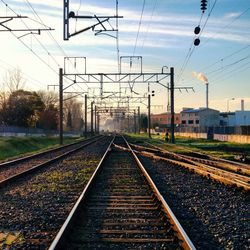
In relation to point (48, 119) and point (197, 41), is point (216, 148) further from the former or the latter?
point (48, 119)

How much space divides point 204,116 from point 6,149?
99.1 m

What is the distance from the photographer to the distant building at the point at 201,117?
5226 inches

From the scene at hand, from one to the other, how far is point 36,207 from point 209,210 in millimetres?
4141

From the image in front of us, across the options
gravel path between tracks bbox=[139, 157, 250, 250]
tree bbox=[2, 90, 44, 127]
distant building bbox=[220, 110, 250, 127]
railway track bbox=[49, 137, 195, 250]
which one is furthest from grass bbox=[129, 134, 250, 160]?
distant building bbox=[220, 110, 250, 127]

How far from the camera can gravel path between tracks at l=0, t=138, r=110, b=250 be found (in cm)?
809

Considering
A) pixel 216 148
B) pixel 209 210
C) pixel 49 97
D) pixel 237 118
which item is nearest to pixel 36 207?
pixel 209 210

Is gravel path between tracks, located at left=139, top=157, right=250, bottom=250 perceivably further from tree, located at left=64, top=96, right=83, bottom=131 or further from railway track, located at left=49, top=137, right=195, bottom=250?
tree, located at left=64, top=96, right=83, bottom=131

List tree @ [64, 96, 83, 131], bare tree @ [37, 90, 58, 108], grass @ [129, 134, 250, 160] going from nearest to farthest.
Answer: grass @ [129, 134, 250, 160] → bare tree @ [37, 90, 58, 108] → tree @ [64, 96, 83, 131]

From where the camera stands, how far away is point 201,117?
139125mm

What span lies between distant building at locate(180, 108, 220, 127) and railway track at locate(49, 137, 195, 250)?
109207 millimetres

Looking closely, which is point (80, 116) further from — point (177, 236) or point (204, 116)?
point (177, 236)

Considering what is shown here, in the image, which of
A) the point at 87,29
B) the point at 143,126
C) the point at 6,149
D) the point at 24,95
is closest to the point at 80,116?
the point at 143,126

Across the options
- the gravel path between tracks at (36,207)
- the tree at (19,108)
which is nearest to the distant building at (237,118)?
the tree at (19,108)

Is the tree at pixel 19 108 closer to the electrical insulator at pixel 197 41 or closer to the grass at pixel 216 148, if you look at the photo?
the grass at pixel 216 148
